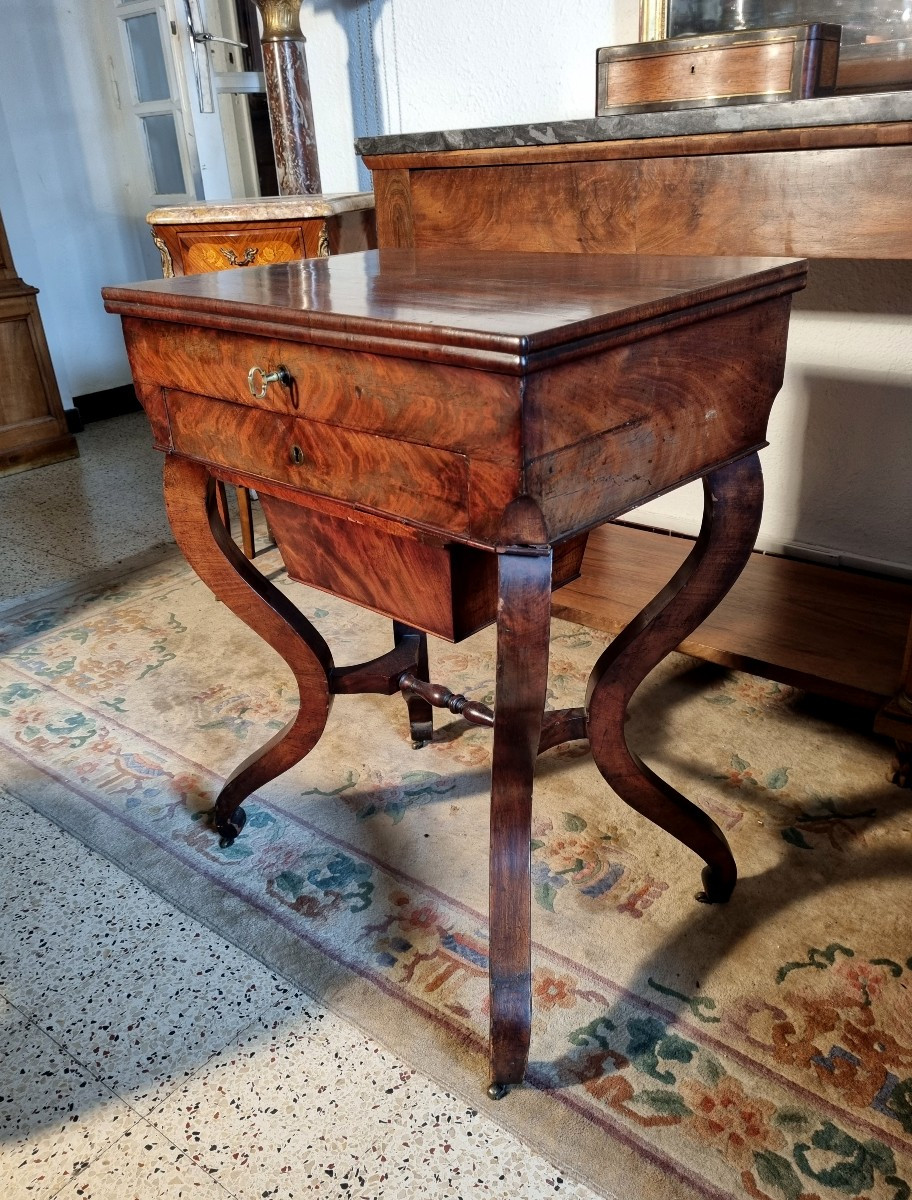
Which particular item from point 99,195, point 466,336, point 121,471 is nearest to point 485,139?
point 466,336

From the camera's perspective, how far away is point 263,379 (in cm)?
100

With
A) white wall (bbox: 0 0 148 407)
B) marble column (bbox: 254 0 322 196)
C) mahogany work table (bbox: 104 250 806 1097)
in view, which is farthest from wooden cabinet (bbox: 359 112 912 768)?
white wall (bbox: 0 0 148 407)

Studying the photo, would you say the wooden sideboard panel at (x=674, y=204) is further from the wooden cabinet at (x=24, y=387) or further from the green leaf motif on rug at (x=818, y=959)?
the wooden cabinet at (x=24, y=387)

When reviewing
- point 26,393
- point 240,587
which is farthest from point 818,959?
point 26,393

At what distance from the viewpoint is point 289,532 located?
1.26 meters

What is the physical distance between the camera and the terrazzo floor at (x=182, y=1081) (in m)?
1.01

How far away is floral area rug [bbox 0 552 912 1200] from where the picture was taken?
1049 millimetres

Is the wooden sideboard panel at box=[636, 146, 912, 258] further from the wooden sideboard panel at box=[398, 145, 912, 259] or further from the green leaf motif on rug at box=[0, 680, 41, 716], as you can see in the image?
the green leaf motif on rug at box=[0, 680, 41, 716]

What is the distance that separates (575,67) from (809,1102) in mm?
2088

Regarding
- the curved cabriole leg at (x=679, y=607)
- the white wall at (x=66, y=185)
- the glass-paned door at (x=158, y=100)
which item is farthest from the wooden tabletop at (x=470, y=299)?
the white wall at (x=66, y=185)

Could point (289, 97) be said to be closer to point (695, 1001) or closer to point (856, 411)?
point (856, 411)

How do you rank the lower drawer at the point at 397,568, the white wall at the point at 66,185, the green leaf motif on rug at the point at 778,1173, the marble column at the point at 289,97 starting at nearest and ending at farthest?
the green leaf motif on rug at the point at 778,1173
the lower drawer at the point at 397,568
the marble column at the point at 289,97
the white wall at the point at 66,185

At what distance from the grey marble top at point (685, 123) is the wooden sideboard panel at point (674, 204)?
35 mm

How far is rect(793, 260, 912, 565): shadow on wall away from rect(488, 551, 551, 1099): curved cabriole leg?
1.40m
